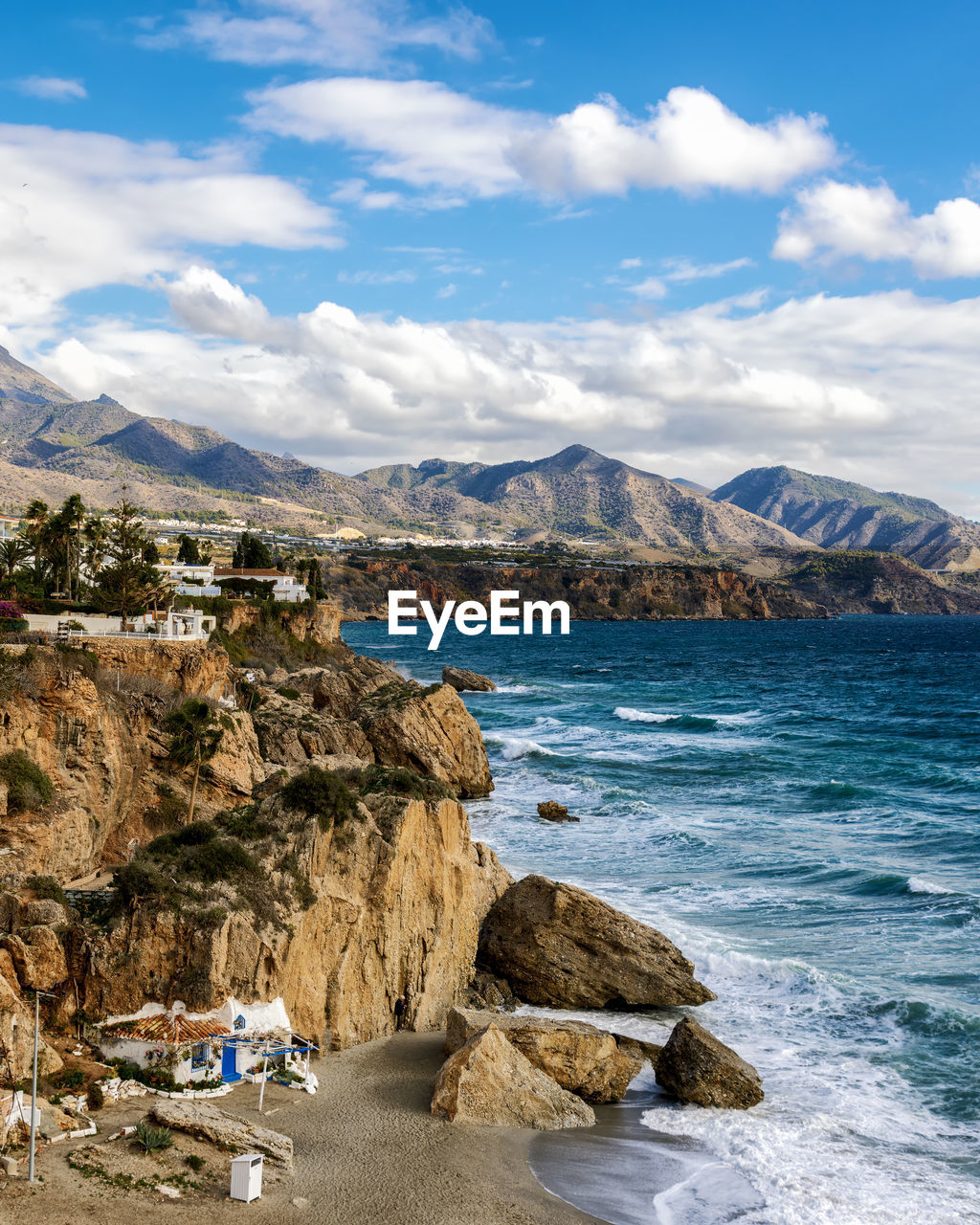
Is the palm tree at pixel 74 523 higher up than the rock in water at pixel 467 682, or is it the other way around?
the palm tree at pixel 74 523

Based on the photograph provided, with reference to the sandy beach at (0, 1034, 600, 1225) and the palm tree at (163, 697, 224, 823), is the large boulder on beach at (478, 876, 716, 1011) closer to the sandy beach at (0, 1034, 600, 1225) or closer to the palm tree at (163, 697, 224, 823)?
the sandy beach at (0, 1034, 600, 1225)

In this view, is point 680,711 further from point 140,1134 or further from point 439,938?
point 140,1134

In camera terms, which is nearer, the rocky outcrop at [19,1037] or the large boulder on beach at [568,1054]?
the rocky outcrop at [19,1037]

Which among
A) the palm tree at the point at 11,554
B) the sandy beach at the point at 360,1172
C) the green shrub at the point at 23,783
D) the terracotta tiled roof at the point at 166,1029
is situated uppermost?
the palm tree at the point at 11,554

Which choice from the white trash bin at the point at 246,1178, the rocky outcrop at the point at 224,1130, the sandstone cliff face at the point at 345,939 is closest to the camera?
the white trash bin at the point at 246,1178

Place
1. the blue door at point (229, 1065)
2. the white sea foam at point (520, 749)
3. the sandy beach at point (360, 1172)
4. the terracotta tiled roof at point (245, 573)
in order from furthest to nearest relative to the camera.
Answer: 1. the terracotta tiled roof at point (245, 573)
2. the white sea foam at point (520, 749)
3. the blue door at point (229, 1065)
4. the sandy beach at point (360, 1172)

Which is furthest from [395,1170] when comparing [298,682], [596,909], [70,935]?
[298,682]

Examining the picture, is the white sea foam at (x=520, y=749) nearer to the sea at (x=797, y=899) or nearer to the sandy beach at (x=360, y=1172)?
the sea at (x=797, y=899)

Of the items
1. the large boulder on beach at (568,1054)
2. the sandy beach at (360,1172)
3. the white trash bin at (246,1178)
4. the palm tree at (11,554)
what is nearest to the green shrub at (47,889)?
the sandy beach at (360,1172)

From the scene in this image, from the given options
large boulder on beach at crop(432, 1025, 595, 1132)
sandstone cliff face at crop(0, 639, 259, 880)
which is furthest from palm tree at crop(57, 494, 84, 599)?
large boulder on beach at crop(432, 1025, 595, 1132)
